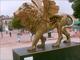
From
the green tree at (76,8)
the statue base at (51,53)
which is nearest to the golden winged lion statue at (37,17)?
the statue base at (51,53)

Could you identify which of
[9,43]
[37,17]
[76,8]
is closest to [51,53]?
[37,17]

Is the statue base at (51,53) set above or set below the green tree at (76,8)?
below

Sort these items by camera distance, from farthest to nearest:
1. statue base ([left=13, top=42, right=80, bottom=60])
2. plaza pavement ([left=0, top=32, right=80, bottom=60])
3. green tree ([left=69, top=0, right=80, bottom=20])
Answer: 1. green tree ([left=69, top=0, right=80, bottom=20])
2. plaza pavement ([left=0, top=32, right=80, bottom=60])
3. statue base ([left=13, top=42, right=80, bottom=60])

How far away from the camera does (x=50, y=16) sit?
5.08ft

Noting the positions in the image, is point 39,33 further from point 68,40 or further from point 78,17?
point 78,17

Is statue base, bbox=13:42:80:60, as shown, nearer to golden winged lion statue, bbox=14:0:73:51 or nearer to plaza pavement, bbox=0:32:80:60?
golden winged lion statue, bbox=14:0:73:51

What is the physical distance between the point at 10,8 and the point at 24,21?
65cm

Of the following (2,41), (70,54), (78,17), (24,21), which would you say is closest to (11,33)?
(2,41)

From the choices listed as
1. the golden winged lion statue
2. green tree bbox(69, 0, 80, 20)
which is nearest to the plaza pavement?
green tree bbox(69, 0, 80, 20)

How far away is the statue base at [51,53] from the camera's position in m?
1.32

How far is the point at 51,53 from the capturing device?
143 cm

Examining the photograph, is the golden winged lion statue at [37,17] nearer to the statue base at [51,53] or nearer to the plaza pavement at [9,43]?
the statue base at [51,53]

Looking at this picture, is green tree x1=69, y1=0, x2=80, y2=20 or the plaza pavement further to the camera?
green tree x1=69, y1=0, x2=80, y2=20

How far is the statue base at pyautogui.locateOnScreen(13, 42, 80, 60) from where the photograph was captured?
4.33 feet
